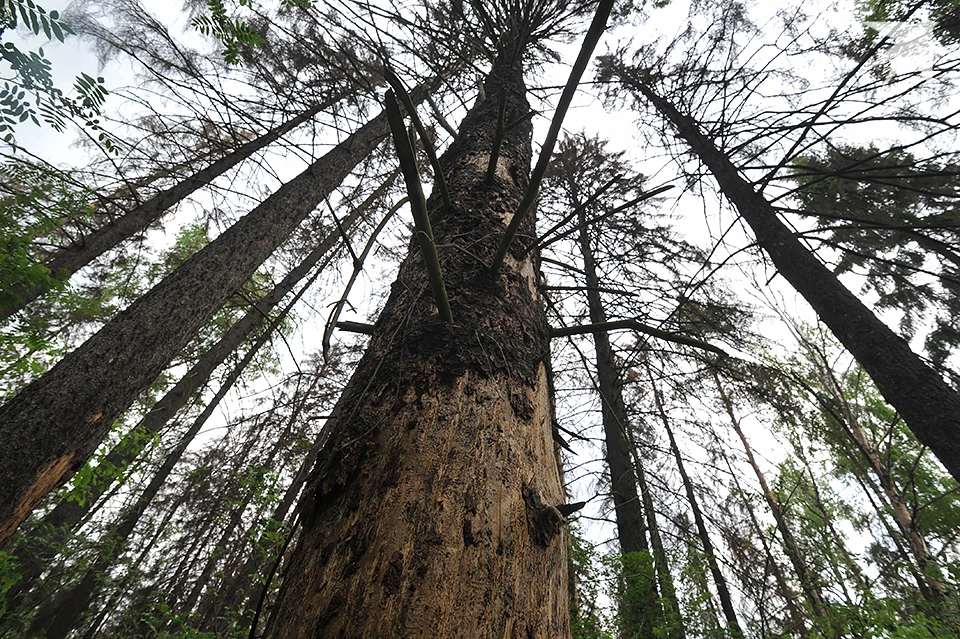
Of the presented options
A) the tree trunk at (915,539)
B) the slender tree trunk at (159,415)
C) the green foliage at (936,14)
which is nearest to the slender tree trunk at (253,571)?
the slender tree trunk at (159,415)

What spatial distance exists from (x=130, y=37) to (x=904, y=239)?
433 inches

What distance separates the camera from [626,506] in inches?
215

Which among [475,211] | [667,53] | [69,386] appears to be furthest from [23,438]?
[667,53]

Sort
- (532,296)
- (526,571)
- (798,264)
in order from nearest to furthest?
(526,571)
(532,296)
(798,264)

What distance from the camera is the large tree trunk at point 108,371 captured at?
7.89ft

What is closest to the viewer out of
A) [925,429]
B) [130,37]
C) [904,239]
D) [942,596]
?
[925,429]

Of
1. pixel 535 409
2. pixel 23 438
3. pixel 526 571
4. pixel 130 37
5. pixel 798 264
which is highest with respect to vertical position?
pixel 130 37

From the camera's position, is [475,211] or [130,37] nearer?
[475,211]

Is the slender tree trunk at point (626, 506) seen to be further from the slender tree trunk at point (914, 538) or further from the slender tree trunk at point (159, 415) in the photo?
the slender tree trunk at point (159, 415)

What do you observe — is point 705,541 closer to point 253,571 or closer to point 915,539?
point 915,539

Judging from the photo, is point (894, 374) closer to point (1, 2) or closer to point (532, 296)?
point (532, 296)

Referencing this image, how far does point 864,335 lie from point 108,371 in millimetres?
6168

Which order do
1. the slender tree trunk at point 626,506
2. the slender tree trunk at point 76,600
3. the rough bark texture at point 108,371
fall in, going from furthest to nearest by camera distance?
the slender tree trunk at point 76,600 → the slender tree trunk at point 626,506 → the rough bark texture at point 108,371

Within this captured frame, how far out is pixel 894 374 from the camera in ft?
10.7
